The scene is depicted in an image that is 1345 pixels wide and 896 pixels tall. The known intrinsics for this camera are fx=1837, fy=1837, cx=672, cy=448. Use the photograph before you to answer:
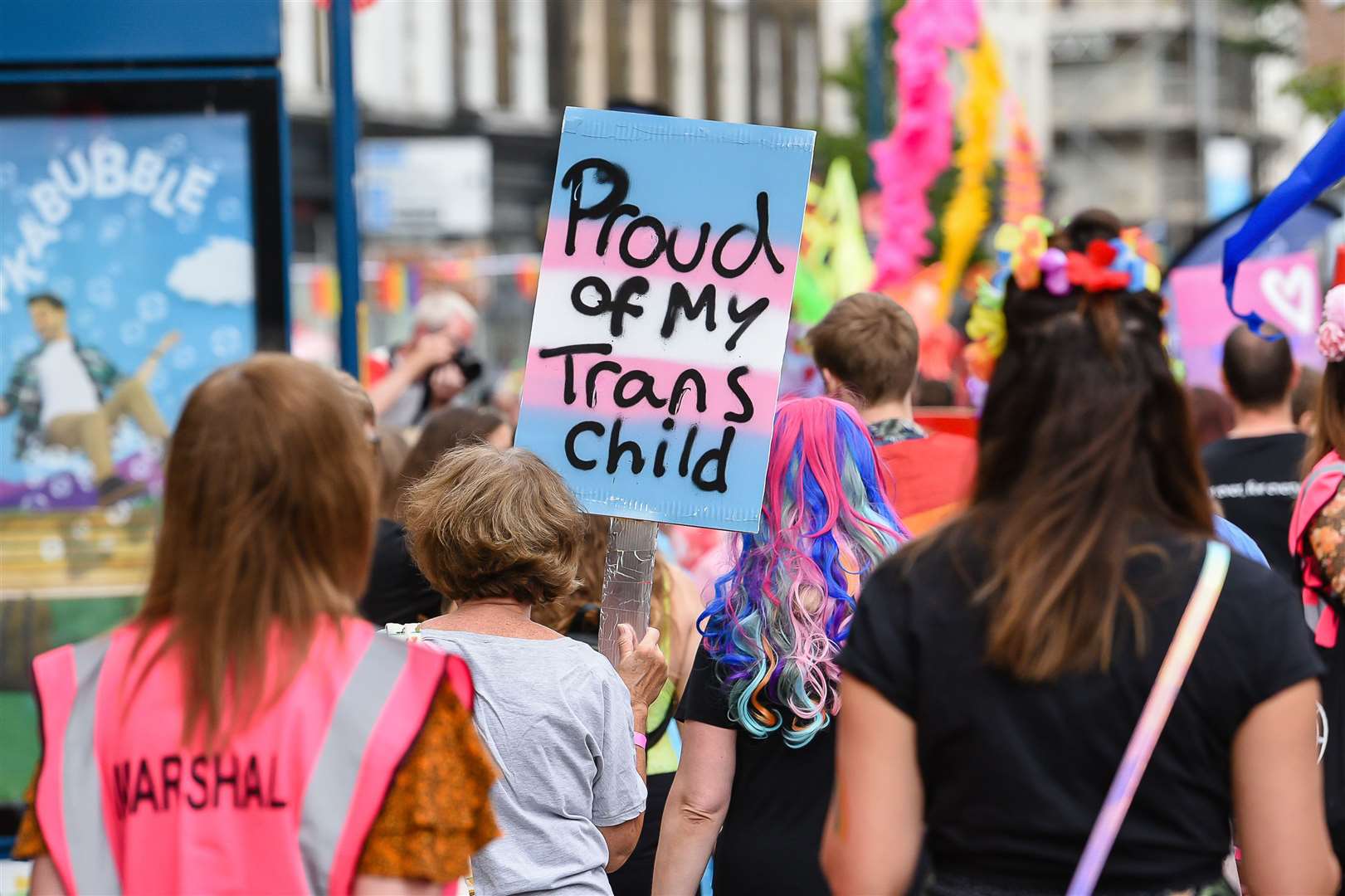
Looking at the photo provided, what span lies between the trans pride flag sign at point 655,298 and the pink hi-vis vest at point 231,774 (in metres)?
1.41

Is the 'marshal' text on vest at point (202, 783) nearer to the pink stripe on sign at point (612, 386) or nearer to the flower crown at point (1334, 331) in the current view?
the pink stripe on sign at point (612, 386)

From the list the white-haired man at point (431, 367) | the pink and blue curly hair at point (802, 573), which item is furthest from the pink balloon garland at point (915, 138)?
the pink and blue curly hair at point (802, 573)

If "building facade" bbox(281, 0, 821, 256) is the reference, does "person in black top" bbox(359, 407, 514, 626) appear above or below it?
below

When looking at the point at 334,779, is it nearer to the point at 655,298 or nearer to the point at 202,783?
the point at 202,783

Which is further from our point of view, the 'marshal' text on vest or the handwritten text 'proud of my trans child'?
the handwritten text 'proud of my trans child'

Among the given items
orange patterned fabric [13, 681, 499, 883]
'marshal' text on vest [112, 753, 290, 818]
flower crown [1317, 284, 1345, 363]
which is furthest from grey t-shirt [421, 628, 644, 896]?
flower crown [1317, 284, 1345, 363]

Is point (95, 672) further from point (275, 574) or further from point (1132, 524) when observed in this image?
point (1132, 524)

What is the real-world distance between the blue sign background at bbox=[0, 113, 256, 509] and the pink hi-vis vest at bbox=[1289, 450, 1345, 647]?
3137 millimetres

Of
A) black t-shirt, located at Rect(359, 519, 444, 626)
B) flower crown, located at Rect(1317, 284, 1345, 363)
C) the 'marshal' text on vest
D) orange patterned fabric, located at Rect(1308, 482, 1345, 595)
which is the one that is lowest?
black t-shirt, located at Rect(359, 519, 444, 626)

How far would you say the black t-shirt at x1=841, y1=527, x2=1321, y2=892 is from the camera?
2.23 meters

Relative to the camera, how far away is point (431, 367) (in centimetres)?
707

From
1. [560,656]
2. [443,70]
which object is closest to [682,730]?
[560,656]

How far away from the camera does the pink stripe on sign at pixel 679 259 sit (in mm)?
3654

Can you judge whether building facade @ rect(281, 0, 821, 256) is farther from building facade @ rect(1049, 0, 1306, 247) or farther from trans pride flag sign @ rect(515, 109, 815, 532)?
trans pride flag sign @ rect(515, 109, 815, 532)
